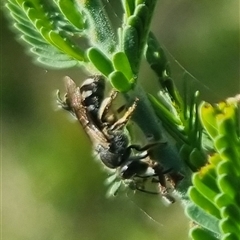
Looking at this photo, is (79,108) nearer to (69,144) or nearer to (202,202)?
(202,202)

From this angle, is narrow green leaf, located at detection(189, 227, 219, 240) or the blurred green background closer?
narrow green leaf, located at detection(189, 227, 219, 240)

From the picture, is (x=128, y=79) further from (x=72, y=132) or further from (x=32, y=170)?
(x=32, y=170)

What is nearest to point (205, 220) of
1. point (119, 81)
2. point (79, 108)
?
point (119, 81)

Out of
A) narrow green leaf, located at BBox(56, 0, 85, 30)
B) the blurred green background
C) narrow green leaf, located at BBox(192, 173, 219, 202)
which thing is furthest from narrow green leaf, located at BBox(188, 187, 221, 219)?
the blurred green background

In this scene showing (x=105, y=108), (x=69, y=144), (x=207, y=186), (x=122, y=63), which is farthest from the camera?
(x=69, y=144)

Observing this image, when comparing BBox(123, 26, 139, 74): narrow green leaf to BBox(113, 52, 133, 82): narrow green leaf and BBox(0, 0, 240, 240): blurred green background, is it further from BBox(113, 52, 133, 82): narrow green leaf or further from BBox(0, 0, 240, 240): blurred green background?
BBox(0, 0, 240, 240): blurred green background

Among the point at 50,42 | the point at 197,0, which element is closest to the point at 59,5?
the point at 50,42
